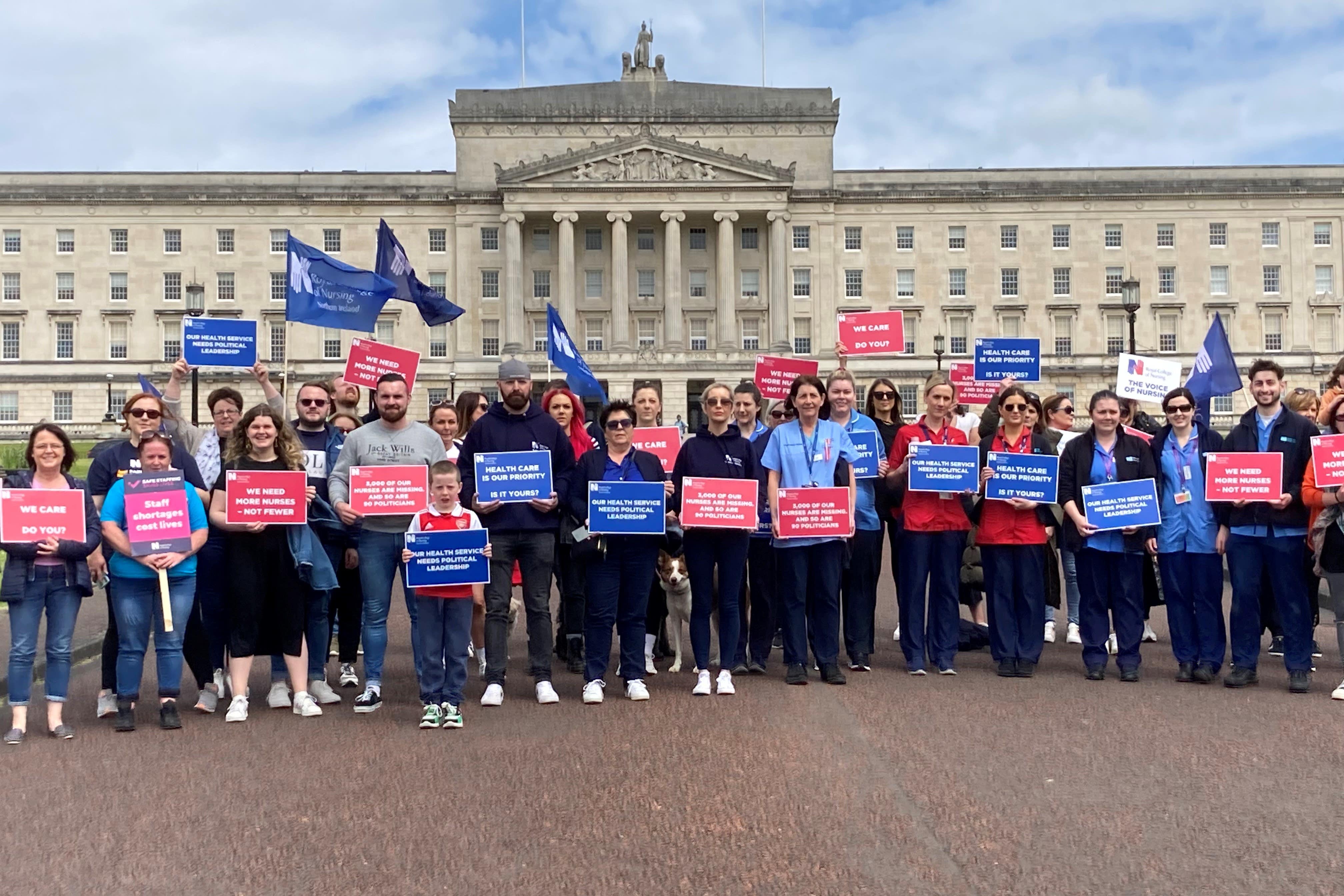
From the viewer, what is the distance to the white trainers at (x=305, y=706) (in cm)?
934

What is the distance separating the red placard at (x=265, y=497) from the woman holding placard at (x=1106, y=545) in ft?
21.5

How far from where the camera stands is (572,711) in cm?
934

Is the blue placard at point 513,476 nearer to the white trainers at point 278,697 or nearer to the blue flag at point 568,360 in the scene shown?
the white trainers at point 278,697

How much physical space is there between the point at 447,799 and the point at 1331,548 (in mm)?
7469

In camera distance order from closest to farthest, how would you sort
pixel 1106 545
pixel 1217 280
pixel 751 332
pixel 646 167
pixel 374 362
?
pixel 1106 545
pixel 374 362
pixel 646 167
pixel 751 332
pixel 1217 280

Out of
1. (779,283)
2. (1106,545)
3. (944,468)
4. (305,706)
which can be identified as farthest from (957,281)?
(305,706)

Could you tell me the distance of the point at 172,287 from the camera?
75000 mm

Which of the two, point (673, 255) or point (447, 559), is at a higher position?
point (673, 255)

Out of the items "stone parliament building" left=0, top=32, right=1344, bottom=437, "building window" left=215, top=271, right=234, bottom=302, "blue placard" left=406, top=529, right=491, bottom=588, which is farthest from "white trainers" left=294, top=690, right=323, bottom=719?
"building window" left=215, top=271, right=234, bottom=302

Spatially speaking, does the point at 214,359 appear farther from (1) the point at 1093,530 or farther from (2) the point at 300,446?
(1) the point at 1093,530

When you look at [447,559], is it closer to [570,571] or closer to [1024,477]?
[570,571]

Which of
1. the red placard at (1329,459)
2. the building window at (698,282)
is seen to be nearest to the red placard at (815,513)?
the red placard at (1329,459)

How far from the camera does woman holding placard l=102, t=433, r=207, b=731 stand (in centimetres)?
897

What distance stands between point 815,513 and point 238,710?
4826mm
